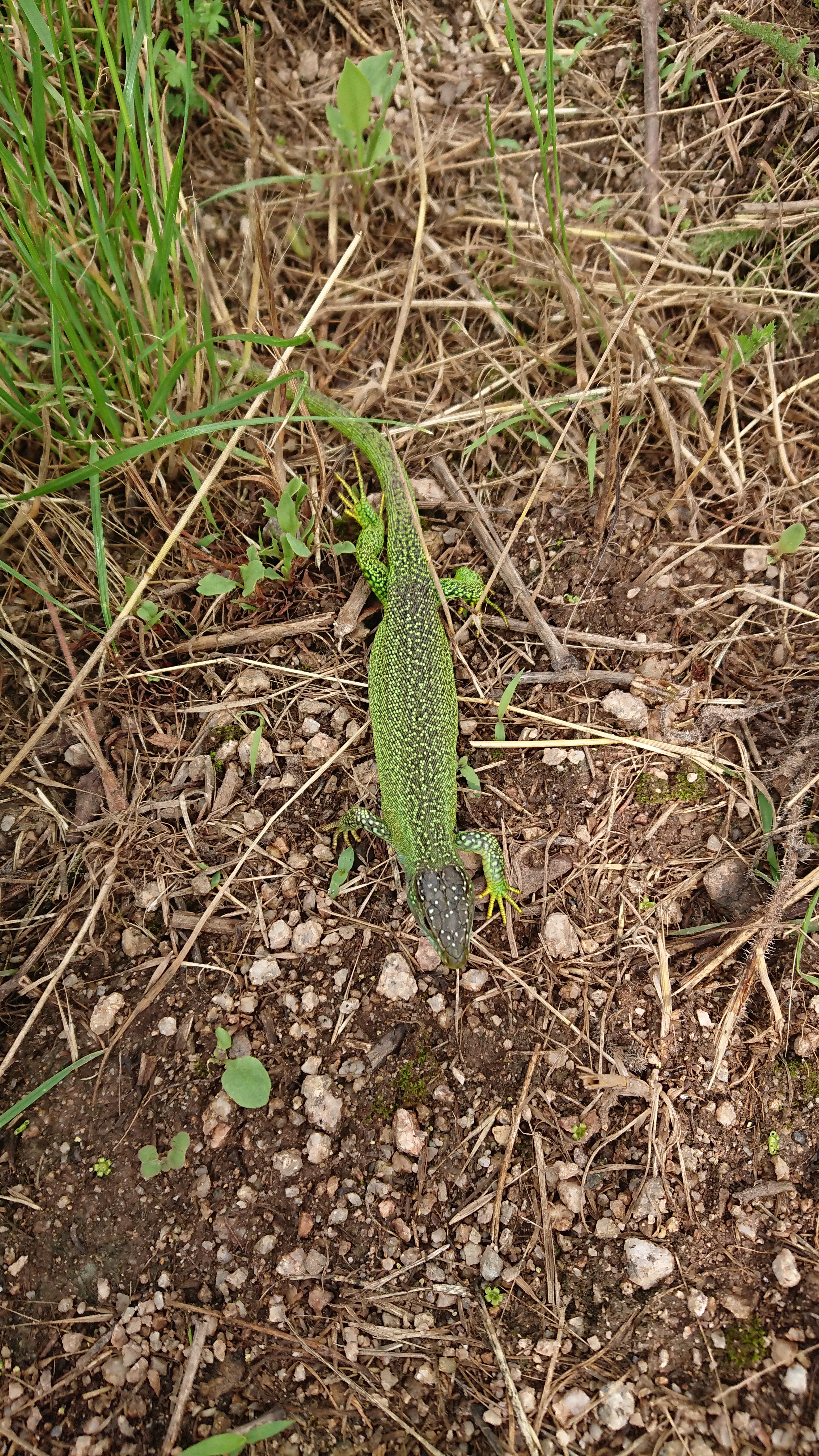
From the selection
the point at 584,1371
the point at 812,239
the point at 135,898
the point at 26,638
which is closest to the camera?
the point at 584,1371

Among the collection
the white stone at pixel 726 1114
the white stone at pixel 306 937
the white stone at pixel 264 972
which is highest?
the white stone at pixel 306 937

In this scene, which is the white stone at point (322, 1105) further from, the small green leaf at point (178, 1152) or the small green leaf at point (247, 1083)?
the small green leaf at point (178, 1152)

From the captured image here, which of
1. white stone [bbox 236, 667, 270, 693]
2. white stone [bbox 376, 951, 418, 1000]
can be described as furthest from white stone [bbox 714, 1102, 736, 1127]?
white stone [bbox 236, 667, 270, 693]

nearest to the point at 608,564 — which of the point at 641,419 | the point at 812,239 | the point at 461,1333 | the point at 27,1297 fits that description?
the point at 641,419

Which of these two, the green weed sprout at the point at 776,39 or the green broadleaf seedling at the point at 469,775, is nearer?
the green broadleaf seedling at the point at 469,775

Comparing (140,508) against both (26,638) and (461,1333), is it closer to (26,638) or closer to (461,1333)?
(26,638)

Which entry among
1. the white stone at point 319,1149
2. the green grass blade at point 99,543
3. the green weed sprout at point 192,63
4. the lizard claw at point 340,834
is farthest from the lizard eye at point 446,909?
the green weed sprout at point 192,63

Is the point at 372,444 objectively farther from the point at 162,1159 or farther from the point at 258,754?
the point at 162,1159
